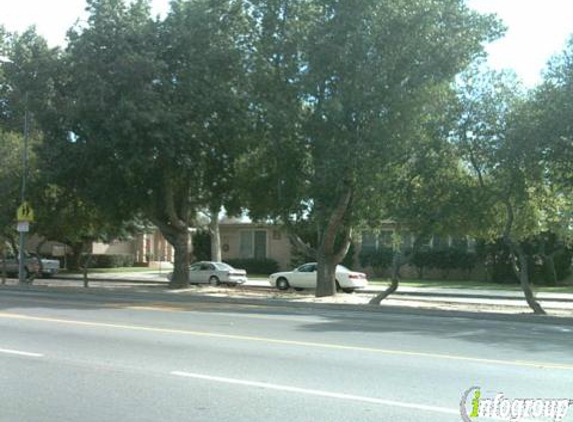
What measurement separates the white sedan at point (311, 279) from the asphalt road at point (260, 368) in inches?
562

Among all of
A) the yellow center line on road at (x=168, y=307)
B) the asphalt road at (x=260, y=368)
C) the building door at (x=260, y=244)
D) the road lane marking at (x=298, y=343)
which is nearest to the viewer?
the asphalt road at (x=260, y=368)

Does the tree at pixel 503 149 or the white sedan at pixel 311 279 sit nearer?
the tree at pixel 503 149

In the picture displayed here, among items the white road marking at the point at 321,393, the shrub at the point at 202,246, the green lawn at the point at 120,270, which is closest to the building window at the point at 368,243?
the shrub at the point at 202,246

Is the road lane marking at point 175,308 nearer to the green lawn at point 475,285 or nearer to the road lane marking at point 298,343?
the road lane marking at point 298,343

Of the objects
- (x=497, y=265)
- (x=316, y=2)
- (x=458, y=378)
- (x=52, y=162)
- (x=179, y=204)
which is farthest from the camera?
(x=497, y=265)

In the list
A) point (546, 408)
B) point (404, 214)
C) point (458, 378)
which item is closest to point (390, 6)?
point (404, 214)

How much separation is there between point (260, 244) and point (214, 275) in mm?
15607

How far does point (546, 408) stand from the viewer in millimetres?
7062

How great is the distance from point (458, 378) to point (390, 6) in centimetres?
1585

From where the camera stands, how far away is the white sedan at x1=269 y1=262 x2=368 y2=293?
100 feet

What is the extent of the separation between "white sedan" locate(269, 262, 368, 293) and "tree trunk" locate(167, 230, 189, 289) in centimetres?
412

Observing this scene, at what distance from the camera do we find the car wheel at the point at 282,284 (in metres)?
32.0

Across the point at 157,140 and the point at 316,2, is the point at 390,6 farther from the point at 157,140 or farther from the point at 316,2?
the point at 157,140

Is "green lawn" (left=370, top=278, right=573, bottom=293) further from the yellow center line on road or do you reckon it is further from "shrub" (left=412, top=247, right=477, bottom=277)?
the yellow center line on road
